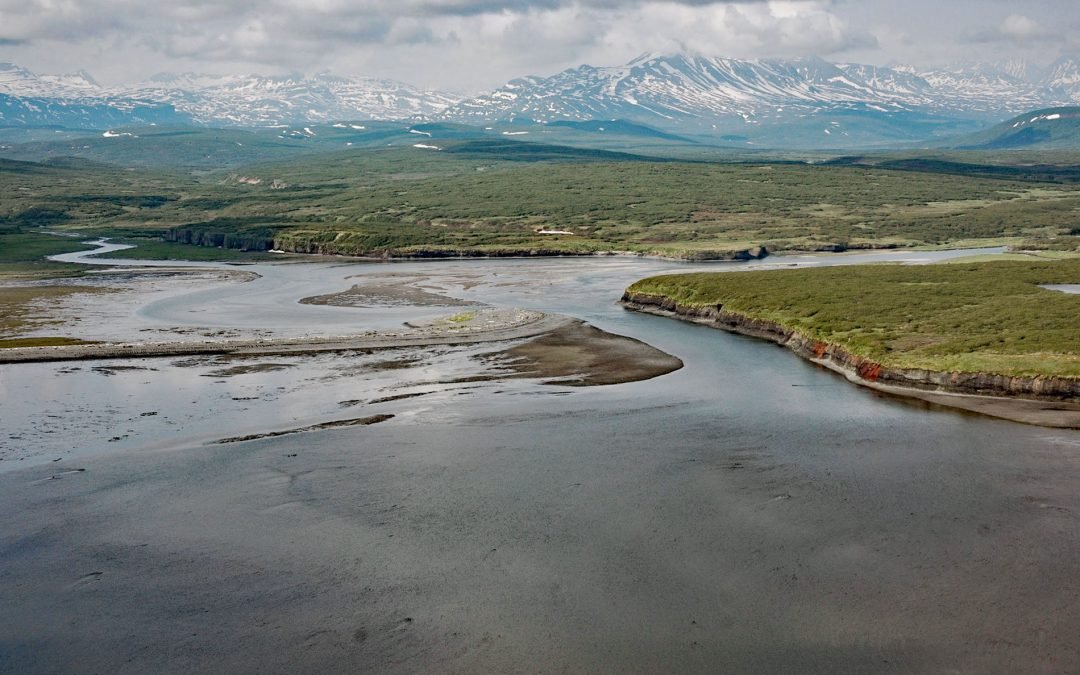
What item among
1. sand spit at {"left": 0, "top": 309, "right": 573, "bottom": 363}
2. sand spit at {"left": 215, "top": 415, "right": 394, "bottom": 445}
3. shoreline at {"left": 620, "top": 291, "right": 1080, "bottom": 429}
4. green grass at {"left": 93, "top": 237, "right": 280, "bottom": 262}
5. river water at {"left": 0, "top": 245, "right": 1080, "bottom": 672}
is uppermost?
shoreline at {"left": 620, "top": 291, "right": 1080, "bottom": 429}

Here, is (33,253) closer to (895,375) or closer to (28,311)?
(28,311)

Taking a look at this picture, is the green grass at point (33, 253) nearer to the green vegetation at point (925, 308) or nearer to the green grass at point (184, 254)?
the green grass at point (184, 254)

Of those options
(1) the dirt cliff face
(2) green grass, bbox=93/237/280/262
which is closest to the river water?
(1) the dirt cliff face

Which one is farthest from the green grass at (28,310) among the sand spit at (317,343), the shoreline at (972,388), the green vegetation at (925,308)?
the shoreline at (972,388)

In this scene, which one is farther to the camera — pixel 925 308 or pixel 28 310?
pixel 28 310

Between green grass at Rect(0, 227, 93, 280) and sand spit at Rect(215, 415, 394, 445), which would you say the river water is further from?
green grass at Rect(0, 227, 93, 280)

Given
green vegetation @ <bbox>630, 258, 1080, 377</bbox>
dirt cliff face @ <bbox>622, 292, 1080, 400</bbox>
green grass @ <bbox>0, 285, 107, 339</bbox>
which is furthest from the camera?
green grass @ <bbox>0, 285, 107, 339</bbox>

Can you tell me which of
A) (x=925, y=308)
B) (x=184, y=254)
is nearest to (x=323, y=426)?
(x=925, y=308)
